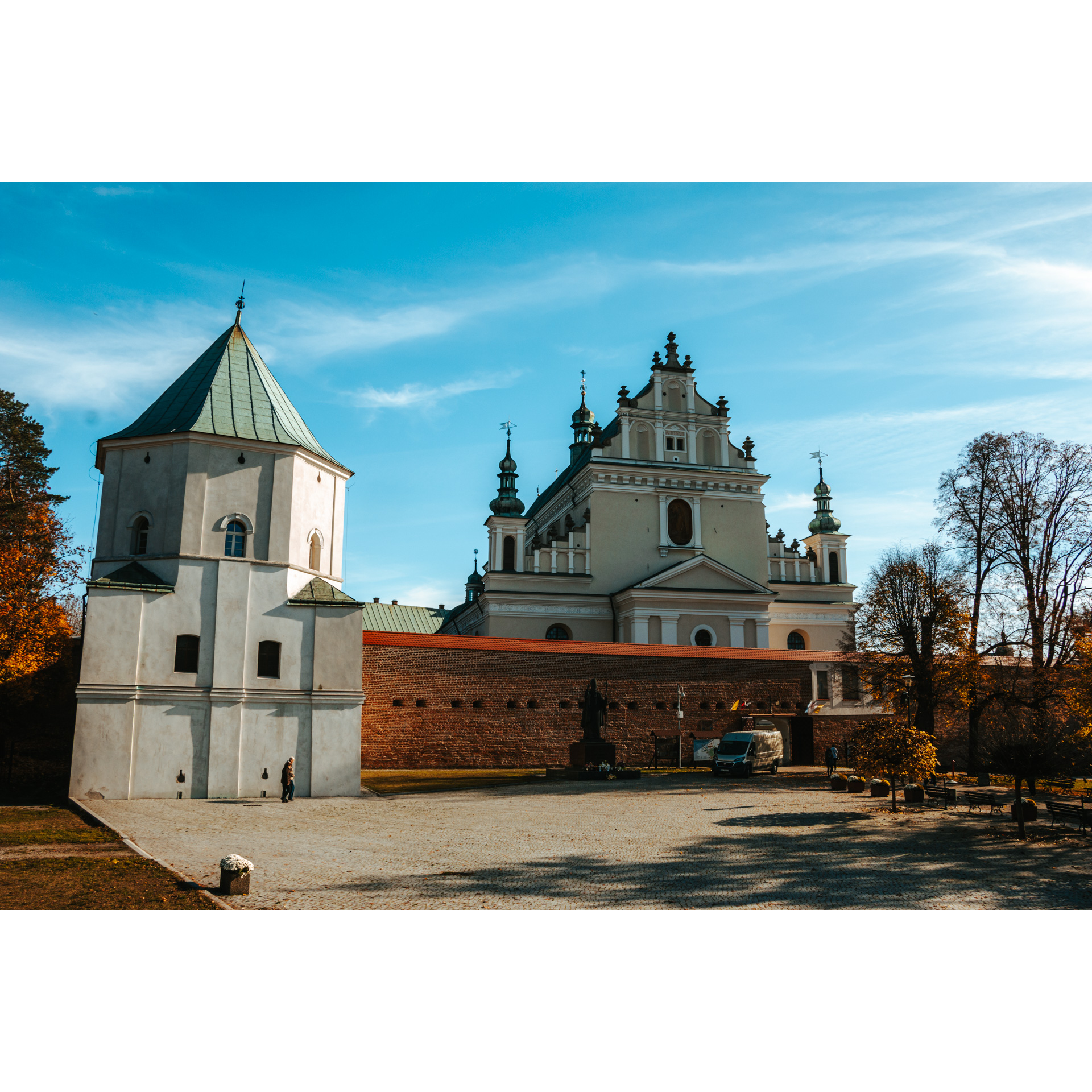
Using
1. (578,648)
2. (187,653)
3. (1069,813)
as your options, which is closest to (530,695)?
(578,648)

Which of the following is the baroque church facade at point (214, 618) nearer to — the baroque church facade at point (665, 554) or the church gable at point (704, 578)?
the baroque church facade at point (665, 554)

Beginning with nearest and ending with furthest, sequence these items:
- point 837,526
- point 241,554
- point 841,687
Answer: point 241,554 < point 841,687 < point 837,526

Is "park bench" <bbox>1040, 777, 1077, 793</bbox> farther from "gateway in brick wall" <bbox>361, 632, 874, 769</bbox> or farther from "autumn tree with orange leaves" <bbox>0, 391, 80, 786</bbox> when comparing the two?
"autumn tree with orange leaves" <bbox>0, 391, 80, 786</bbox>

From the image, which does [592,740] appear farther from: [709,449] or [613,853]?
[709,449]

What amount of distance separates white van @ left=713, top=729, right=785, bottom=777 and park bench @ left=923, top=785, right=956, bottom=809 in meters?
6.90

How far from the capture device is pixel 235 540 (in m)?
25.2

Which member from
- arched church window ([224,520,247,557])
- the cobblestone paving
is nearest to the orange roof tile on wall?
arched church window ([224,520,247,557])

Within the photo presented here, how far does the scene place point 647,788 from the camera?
24109 millimetres

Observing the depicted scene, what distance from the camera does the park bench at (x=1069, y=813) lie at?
16438 millimetres

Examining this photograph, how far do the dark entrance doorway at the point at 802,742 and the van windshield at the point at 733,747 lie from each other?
6.73 metres

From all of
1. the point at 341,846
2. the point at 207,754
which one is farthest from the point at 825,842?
the point at 207,754

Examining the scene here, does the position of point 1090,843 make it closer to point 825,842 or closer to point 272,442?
point 825,842

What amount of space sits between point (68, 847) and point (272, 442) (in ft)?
46.5

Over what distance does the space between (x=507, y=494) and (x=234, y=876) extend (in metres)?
37.6
